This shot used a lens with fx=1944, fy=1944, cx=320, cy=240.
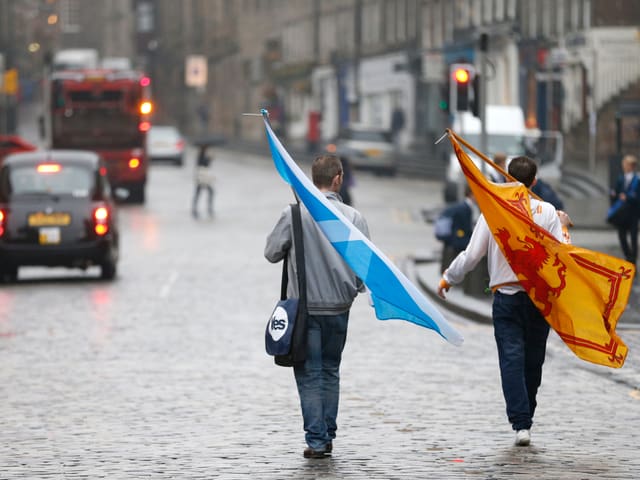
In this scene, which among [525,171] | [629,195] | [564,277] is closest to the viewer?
[564,277]

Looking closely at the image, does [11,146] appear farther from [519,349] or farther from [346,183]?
[519,349]

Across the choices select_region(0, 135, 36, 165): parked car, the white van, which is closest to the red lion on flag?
the white van

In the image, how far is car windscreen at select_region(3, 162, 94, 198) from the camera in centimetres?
2439

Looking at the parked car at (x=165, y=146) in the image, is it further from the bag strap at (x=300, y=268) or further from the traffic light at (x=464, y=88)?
the bag strap at (x=300, y=268)

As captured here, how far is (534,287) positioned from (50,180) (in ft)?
48.6

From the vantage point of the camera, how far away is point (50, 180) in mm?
24547

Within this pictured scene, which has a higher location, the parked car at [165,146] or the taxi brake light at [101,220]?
the taxi brake light at [101,220]

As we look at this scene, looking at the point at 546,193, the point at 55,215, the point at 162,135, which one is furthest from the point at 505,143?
the point at 546,193

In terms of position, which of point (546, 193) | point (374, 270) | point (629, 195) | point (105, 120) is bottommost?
point (105, 120)

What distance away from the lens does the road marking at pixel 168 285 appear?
22.7 meters

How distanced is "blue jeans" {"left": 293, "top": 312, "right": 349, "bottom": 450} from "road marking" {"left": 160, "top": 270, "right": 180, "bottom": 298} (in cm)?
1239

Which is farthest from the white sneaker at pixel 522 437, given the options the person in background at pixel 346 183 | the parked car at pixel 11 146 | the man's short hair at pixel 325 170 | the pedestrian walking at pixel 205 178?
the parked car at pixel 11 146

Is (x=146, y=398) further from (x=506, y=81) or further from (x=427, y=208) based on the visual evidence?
(x=506, y=81)

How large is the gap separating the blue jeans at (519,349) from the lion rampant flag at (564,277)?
9cm
